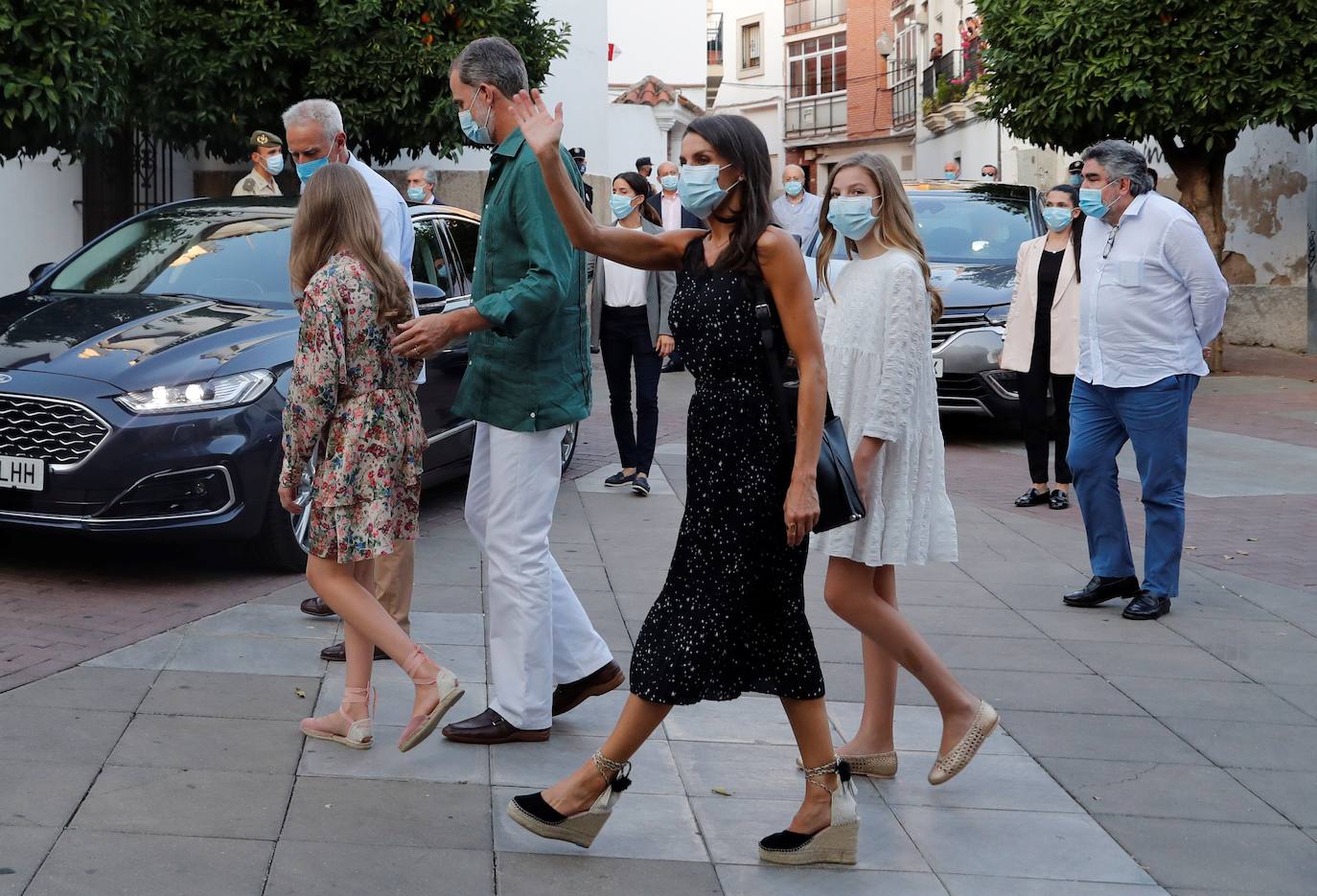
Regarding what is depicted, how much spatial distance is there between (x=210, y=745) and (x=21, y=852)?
90cm

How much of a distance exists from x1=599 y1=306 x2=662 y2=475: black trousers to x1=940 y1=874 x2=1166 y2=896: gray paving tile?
5.80 metres

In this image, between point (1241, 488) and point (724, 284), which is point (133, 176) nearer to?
point (1241, 488)

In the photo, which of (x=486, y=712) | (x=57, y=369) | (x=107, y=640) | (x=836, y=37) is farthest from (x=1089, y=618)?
(x=836, y=37)

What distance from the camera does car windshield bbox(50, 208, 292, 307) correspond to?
7.44 metres

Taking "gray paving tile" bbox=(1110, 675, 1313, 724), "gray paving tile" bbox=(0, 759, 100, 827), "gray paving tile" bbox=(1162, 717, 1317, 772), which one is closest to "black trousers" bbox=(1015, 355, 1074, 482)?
"gray paving tile" bbox=(1110, 675, 1313, 724)

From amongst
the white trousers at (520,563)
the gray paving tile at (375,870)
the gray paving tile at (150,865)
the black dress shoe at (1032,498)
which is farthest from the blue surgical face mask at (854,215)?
the black dress shoe at (1032,498)

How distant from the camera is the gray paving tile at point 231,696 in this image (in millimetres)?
4984

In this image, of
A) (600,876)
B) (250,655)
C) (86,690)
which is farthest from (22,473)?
(600,876)

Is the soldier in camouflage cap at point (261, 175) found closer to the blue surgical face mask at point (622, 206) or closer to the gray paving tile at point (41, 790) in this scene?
the blue surgical face mask at point (622, 206)

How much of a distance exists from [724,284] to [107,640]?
120 inches

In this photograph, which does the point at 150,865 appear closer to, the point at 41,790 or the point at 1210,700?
the point at 41,790

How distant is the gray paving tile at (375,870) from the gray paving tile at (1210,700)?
2.68 metres

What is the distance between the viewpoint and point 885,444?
4516 mm

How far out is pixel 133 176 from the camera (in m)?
Answer: 17.6
